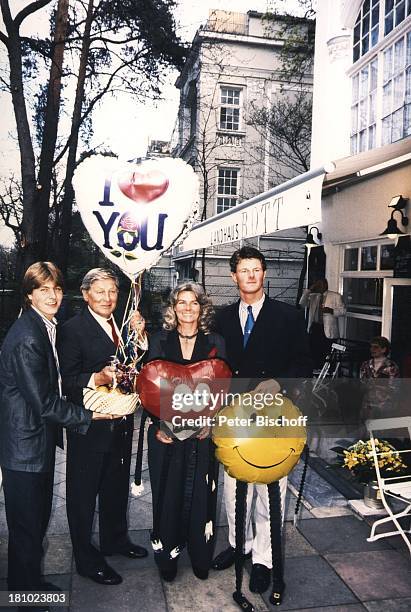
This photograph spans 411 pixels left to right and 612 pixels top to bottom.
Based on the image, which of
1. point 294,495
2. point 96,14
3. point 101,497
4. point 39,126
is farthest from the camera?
point 39,126

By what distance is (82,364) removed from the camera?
2.89 meters

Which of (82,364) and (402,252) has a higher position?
(402,252)

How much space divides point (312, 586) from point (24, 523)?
1.73 m

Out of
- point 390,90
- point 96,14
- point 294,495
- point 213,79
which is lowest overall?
point 294,495

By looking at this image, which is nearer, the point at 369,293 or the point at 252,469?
the point at 252,469

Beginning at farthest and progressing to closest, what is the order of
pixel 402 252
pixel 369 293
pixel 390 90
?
1. pixel 369 293
2. pixel 390 90
3. pixel 402 252

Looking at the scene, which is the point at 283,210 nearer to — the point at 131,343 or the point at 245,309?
the point at 245,309

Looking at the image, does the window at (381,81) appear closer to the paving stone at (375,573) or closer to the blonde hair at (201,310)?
the blonde hair at (201,310)

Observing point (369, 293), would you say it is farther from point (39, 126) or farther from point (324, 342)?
point (39, 126)

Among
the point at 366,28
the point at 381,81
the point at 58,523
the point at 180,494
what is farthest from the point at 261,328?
the point at 366,28

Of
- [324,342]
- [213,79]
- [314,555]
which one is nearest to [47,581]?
[314,555]

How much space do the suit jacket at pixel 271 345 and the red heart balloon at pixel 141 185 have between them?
1.07 m

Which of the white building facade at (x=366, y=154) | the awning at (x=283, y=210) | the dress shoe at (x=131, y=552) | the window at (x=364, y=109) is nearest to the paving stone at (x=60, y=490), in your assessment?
the dress shoe at (x=131, y=552)

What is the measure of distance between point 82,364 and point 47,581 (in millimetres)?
1292
